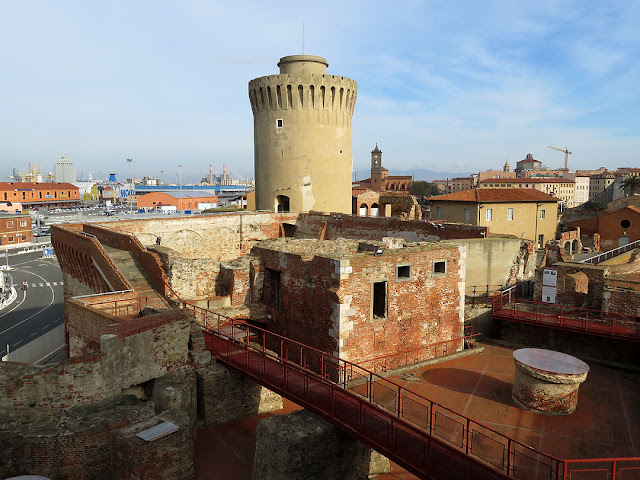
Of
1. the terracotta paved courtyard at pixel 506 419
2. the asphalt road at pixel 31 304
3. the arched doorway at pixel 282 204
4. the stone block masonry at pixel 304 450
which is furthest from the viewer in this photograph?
the asphalt road at pixel 31 304

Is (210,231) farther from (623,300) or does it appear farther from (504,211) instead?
(504,211)

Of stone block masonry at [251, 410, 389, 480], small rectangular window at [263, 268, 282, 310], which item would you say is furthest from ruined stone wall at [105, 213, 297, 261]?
stone block masonry at [251, 410, 389, 480]

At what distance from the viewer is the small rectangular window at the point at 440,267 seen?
16453 mm

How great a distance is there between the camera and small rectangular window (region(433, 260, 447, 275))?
1645 centimetres

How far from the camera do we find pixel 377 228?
85.6ft

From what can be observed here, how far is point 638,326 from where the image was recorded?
16.3m

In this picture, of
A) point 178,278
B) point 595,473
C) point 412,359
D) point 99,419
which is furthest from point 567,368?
point 178,278

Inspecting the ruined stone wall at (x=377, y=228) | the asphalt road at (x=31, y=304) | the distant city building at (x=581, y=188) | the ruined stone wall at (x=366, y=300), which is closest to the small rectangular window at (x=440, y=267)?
the ruined stone wall at (x=366, y=300)

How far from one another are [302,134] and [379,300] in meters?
17.2

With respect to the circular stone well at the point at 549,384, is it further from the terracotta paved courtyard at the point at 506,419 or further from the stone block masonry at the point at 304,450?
the stone block masonry at the point at 304,450

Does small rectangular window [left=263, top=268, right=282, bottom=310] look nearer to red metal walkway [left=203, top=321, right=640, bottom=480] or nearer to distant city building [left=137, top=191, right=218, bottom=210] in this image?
red metal walkway [left=203, top=321, right=640, bottom=480]

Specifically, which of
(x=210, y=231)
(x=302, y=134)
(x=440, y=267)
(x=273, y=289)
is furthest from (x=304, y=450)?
(x=302, y=134)

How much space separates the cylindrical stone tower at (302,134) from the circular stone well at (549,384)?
1996 cm

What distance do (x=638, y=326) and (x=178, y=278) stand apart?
16.1m
